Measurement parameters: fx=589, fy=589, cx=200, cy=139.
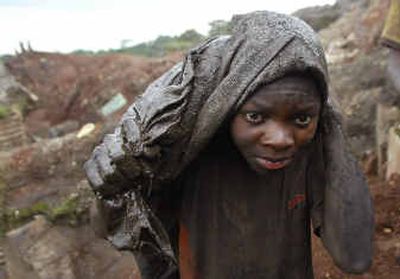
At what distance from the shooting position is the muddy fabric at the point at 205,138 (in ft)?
3.68

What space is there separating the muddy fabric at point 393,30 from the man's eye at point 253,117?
929 mm

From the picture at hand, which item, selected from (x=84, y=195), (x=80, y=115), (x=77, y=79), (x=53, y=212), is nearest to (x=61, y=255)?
(x=53, y=212)

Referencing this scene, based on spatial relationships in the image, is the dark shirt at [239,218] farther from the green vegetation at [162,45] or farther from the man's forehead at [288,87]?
the green vegetation at [162,45]

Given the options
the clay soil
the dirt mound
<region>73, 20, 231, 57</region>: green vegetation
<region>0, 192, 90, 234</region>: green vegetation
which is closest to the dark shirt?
the clay soil

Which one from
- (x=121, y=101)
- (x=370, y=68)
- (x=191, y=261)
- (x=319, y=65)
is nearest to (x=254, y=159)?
(x=319, y=65)

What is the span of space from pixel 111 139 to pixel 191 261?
39cm

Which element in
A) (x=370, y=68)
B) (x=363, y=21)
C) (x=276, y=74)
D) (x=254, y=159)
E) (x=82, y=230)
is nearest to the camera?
(x=276, y=74)

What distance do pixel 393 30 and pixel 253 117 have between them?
999 millimetres

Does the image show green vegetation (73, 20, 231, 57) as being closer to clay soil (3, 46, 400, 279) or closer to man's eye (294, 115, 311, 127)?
clay soil (3, 46, 400, 279)

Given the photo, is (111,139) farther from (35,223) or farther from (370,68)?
(370,68)

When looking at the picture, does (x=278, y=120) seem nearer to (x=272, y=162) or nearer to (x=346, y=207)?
(x=272, y=162)

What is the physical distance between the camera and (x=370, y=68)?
534cm

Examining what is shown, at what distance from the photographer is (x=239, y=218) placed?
140 cm

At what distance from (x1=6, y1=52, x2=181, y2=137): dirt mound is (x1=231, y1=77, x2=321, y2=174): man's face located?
7862 mm
